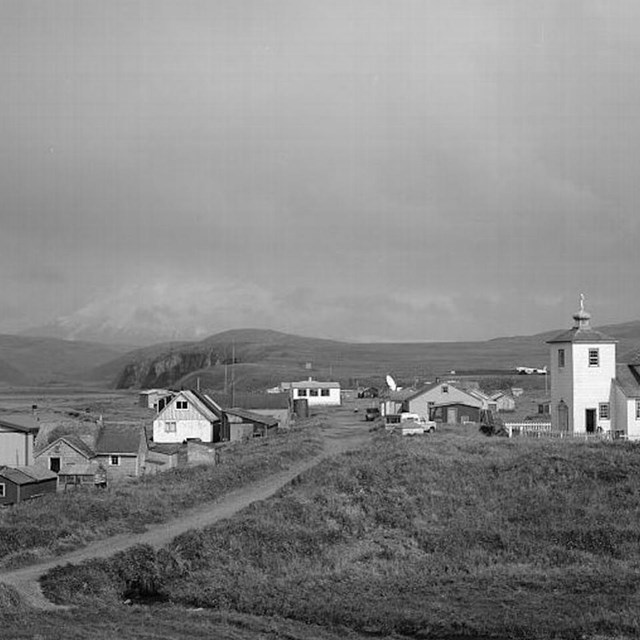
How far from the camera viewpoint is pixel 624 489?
33438 mm

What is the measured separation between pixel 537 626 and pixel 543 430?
80.7 ft

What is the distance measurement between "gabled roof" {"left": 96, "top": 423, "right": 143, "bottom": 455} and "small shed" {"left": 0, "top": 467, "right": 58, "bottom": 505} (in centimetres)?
350

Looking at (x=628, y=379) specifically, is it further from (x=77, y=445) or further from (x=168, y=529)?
(x=77, y=445)


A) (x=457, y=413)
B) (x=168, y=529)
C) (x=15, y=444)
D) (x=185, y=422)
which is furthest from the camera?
(x=185, y=422)

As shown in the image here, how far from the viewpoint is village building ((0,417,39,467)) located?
48969 millimetres

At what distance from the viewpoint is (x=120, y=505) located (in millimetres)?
34594

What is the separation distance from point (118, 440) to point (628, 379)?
81.2 ft

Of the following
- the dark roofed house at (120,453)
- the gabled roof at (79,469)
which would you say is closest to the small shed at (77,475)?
the gabled roof at (79,469)

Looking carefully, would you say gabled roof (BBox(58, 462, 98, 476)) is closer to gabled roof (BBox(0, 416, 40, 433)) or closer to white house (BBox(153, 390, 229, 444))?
gabled roof (BBox(0, 416, 40, 433))

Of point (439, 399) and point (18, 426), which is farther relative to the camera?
point (439, 399)

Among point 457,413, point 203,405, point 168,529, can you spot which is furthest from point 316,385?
point 168,529

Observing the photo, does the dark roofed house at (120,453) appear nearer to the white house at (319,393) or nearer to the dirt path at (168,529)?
the dirt path at (168,529)

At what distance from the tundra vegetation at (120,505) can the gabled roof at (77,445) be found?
170 inches

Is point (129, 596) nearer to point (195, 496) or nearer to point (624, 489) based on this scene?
point (195, 496)
